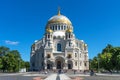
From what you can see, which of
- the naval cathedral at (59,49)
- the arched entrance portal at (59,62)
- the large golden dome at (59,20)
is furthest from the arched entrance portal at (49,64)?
the large golden dome at (59,20)

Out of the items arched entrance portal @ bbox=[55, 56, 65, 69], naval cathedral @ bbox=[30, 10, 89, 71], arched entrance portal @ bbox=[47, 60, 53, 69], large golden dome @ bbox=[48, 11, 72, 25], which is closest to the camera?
arched entrance portal @ bbox=[47, 60, 53, 69]

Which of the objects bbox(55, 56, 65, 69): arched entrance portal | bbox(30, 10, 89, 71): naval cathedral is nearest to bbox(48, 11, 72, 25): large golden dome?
bbox(30, 10, 89, 71): naval cathedral

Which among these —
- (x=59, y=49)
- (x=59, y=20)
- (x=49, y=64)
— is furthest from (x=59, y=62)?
(x=59, y=20)

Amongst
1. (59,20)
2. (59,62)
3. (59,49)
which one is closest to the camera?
(59,62)

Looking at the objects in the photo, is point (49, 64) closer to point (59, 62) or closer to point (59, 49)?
point (59, 62)

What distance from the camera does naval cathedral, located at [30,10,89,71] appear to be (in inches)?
3720

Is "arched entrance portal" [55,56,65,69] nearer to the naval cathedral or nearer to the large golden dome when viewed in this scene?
the naval cathedral

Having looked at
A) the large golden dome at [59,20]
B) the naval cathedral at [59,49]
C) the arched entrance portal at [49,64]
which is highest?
the large golden dome at [59,20]

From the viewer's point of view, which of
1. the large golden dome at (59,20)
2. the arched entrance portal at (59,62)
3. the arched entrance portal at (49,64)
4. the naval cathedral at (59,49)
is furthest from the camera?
the large golden dome at (59,20)

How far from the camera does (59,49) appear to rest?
328 feet

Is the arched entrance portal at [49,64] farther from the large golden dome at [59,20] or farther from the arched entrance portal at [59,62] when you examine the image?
the large golden dome at [59,20]

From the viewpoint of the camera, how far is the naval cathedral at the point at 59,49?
94.5m

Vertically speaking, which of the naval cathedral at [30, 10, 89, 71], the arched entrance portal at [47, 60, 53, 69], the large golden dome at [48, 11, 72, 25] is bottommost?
the arched entrance portal at [47, 60, 53, 69]

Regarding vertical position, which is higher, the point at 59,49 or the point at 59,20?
the point at 59,20
